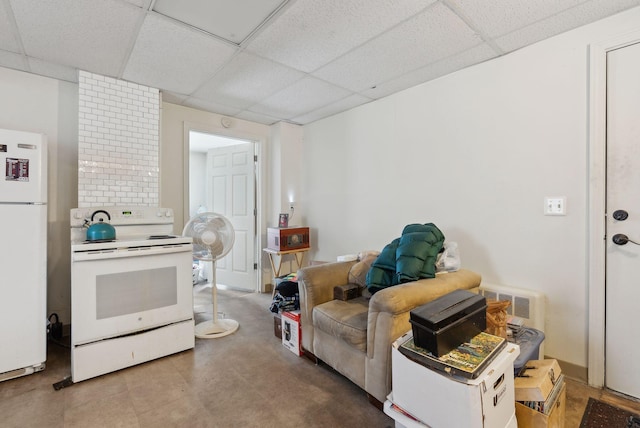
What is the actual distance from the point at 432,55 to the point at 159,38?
197cm

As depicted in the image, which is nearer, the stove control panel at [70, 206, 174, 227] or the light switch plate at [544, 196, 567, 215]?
the light switch plate at [544, 196, 567, 215]

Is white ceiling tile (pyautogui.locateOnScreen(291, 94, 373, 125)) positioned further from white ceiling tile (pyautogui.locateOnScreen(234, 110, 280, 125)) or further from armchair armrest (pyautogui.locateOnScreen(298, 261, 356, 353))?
armchair armrest (pyautogui.locateOnScreen(298, 261, 356, 353))

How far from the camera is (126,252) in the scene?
215cm

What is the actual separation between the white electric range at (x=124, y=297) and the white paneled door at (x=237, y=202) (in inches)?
64.7

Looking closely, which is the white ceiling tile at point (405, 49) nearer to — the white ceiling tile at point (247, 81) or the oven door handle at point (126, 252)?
the white ceiling tile at point (247, 81)

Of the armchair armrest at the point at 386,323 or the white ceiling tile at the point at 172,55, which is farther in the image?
the white ceiling tile at the point at 172,55

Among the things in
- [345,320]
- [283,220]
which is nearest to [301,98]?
[283,220]

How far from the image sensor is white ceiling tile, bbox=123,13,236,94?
193 cm

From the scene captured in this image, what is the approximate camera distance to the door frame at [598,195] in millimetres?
1812

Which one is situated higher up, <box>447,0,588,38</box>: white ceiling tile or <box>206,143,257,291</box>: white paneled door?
<box>447,0,588,38</box>: white ceiling tile

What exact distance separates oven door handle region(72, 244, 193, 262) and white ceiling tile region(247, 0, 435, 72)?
5.40ft

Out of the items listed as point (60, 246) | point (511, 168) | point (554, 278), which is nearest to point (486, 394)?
point (554, 278)

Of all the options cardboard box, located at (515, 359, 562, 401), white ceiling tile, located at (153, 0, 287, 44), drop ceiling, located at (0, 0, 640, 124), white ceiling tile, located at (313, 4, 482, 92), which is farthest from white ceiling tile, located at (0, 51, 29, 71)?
cardboard box, located at (515, 359, 562, 401)

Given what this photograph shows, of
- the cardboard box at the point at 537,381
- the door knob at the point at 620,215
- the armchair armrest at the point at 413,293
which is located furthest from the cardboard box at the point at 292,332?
the door knob at the point at 620,215
